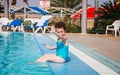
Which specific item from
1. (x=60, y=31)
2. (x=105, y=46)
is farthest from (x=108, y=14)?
(x=60, y=31)

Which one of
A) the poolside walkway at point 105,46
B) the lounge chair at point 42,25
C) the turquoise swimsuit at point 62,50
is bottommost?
the poolside walkway at point 105,46

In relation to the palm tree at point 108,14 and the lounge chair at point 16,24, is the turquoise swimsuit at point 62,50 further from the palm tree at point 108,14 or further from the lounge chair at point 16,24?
the lounge chair at point 16,24

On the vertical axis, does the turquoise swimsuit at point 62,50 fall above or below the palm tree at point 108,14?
below

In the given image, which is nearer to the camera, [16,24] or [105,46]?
[105,46]

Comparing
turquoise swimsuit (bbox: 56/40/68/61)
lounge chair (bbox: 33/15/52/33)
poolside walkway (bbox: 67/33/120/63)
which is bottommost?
poolside walkway (bbox: 67/33/120/63)

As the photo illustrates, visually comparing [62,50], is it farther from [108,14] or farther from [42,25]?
[108,14]

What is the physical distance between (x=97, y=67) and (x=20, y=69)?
4.30 feet

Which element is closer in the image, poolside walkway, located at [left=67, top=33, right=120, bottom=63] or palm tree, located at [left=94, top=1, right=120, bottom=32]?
poolside walkway, located at [left=67, top=33, right=120, bottom=63]

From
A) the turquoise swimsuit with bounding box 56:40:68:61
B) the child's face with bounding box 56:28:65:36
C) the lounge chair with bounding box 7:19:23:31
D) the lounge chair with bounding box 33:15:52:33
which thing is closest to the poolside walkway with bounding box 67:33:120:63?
the turquoise swimsuit with bounding box 56:40:68:61

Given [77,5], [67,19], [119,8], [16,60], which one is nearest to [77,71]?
[16,60]

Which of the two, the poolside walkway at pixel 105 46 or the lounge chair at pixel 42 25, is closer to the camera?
the poolside walkway at pixel 105 46

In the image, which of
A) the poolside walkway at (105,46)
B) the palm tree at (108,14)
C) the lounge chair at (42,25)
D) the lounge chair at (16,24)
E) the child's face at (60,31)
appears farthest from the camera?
the lounge chair at (16,24)

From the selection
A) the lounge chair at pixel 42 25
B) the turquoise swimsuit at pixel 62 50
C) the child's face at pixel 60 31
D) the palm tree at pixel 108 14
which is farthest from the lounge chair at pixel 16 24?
the child's face at pixel 60 31

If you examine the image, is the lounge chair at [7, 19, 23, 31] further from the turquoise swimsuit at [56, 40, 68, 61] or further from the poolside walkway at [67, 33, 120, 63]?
the turquoise swimsuit at [56, 40, 68, 61]
